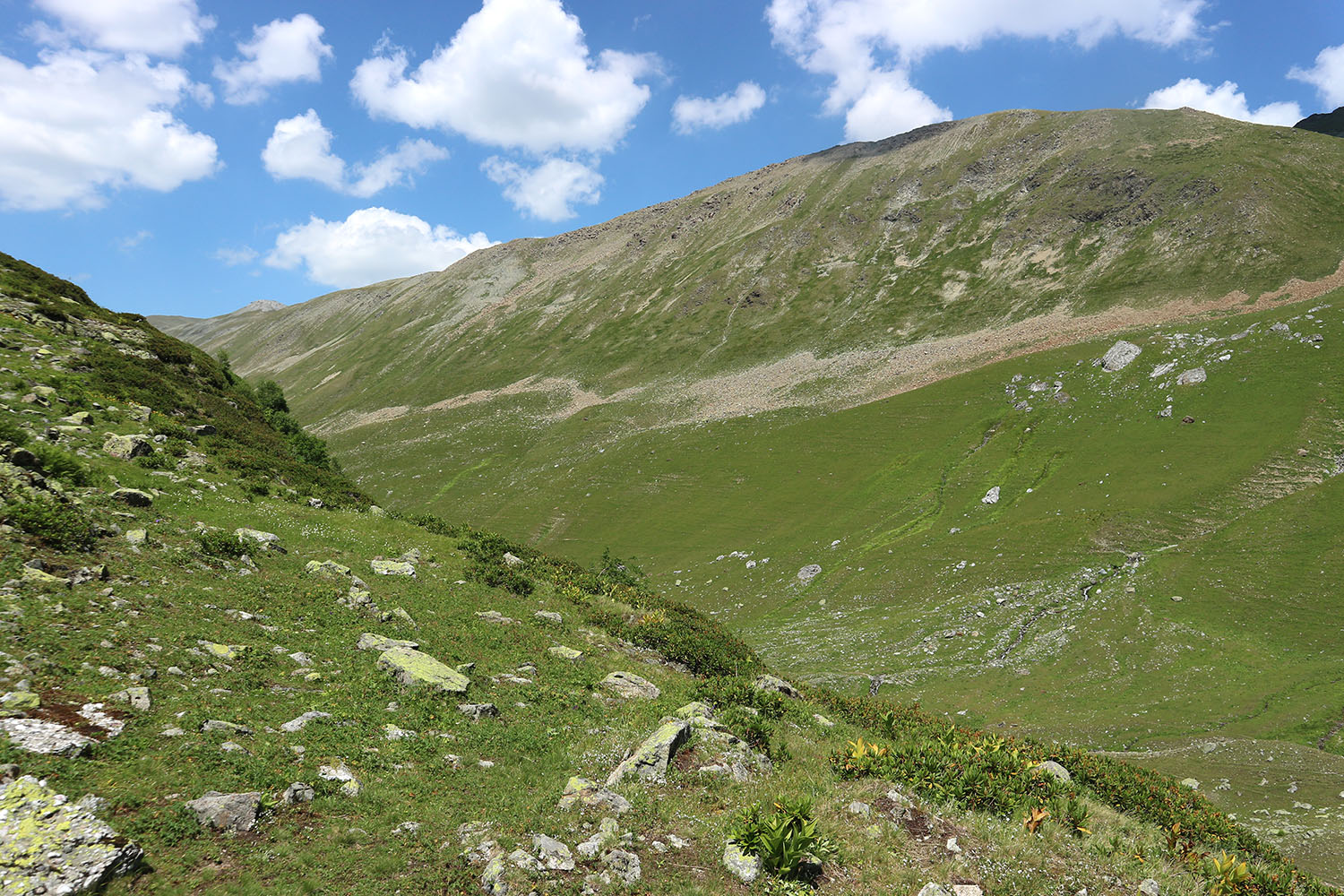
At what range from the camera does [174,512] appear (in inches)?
813

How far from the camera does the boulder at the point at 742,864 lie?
1005 centimetres

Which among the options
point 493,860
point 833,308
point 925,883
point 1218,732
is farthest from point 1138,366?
point 493,860

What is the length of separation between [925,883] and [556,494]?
76642 mm

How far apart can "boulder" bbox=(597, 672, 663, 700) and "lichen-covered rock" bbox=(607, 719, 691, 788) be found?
4107 millimetres

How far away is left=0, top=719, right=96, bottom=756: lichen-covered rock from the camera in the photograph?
876 centimetres

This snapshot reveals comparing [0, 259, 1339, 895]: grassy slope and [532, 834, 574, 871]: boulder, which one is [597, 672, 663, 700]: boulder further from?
[532, 834, 574, 871]: boulder

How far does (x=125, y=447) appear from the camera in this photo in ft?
76.4

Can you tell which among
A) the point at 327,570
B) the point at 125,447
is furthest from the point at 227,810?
the point at 125,447

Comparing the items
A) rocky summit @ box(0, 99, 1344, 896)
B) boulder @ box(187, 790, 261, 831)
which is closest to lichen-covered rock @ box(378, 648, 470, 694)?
rocky summit @ box(0, 99, 1344, 896)

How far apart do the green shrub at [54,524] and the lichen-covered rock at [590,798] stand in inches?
573

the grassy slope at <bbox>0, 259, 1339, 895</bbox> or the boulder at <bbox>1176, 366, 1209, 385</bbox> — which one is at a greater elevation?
the boulder at <bbox>1176, 366, 1209, 385</bbox>

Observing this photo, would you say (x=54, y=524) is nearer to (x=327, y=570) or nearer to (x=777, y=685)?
(x=327, y=570)

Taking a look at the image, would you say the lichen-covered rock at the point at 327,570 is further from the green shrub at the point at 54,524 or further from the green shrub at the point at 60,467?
the green shrub at the point at 60,467

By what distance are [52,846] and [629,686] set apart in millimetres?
13282
